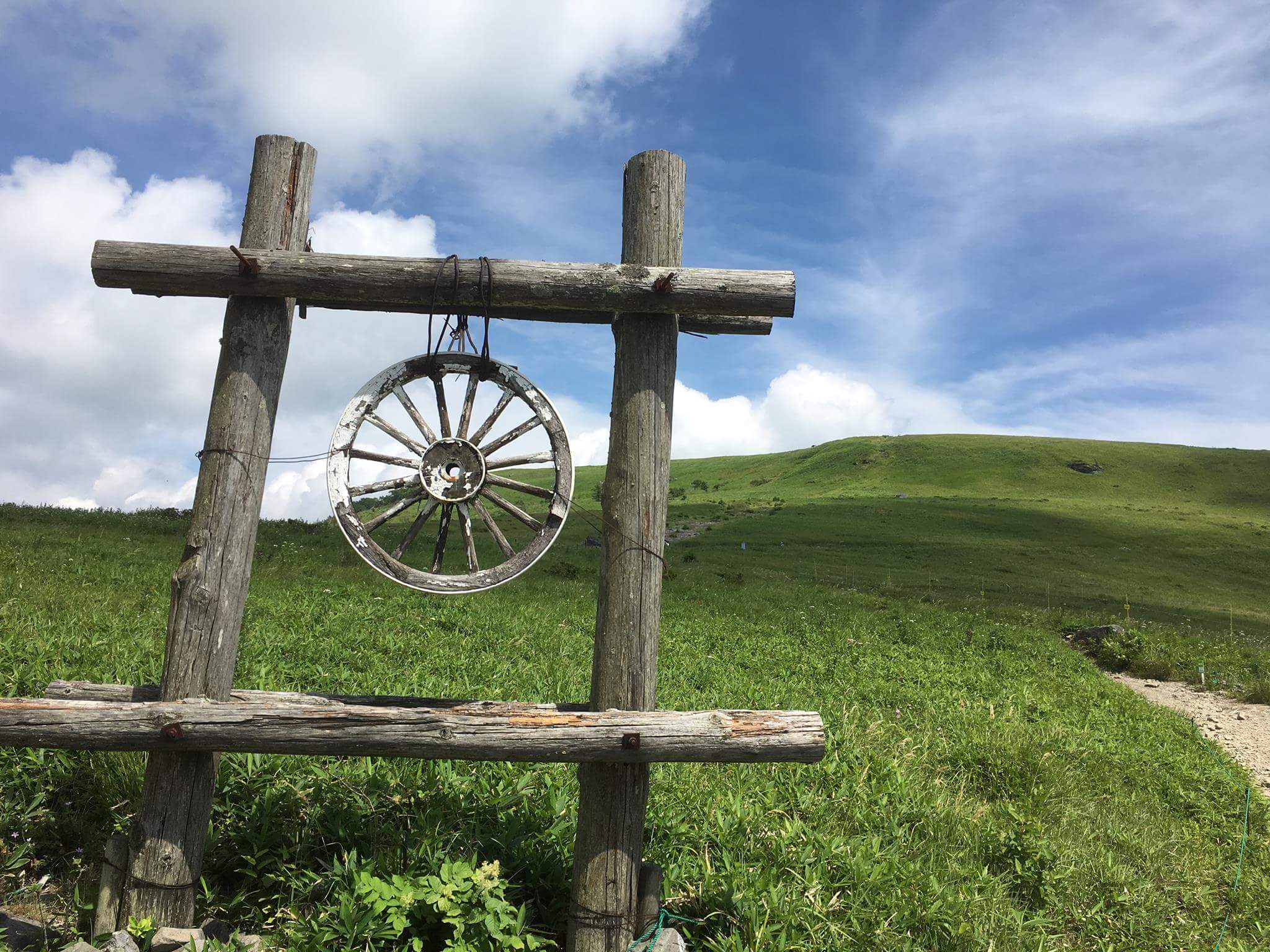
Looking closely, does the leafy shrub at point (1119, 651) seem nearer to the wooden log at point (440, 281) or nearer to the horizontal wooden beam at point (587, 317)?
the horizontal wooden beam at point (587, 317)

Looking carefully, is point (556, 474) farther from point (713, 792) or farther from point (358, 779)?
point (713, 792)

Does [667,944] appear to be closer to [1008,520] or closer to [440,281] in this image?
[440,281]

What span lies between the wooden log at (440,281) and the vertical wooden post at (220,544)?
254mm

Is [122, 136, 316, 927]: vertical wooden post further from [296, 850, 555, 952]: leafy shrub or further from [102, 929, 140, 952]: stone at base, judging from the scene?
[296, 850, 555, 952]: leafy shrub

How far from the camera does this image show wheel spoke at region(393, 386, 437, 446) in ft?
15.2

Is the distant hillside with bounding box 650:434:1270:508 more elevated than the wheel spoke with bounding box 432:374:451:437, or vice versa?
the distant hillside with bounding box 650:434:1270:508

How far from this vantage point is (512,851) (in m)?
5.00

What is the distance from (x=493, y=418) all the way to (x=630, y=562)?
1255 mm

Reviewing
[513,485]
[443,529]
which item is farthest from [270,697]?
[513,485]

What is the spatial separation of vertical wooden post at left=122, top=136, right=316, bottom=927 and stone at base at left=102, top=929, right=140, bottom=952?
0.17 m

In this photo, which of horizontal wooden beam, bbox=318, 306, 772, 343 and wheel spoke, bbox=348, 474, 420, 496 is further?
horizontal wooden beam, bbox=318, 306, 772, 343

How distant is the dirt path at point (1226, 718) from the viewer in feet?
38.7

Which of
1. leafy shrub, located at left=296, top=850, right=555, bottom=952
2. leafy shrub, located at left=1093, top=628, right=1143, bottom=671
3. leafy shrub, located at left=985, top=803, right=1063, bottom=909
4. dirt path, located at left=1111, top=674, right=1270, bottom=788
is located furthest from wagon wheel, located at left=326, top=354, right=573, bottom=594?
leafy shrub, located at left=1093, top=628, right=1143, bottom=671

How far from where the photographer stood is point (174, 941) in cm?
446
